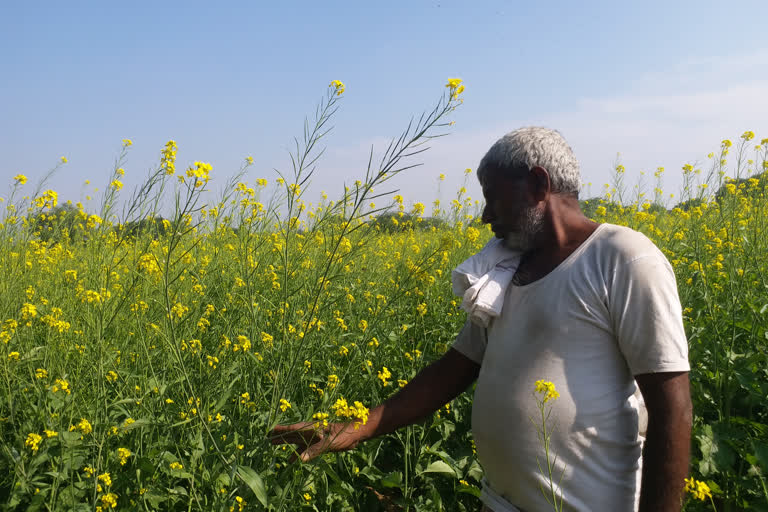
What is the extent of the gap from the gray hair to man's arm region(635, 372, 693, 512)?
56 centimetres

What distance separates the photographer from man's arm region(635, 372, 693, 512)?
1.20 metres

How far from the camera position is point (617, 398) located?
136cm

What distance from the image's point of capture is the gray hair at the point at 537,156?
1.47 m

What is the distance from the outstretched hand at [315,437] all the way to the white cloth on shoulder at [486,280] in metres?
0.48

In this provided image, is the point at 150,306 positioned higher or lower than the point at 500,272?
lower

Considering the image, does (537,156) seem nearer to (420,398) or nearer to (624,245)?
(624,245)

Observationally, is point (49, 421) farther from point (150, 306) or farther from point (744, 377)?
point (744, 377)

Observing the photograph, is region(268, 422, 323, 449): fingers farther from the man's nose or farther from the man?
the man's nose

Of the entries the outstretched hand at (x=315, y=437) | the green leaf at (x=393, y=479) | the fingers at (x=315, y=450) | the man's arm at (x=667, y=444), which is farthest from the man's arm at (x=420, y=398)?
the man's arm at (x=667, y=444)

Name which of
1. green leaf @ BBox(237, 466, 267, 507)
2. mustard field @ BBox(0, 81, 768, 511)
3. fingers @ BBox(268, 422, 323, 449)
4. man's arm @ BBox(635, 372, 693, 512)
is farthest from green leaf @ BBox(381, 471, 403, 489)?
green leaf @ BBox(237, 466, 267, 507)

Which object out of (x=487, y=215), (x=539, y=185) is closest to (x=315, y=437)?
(x=487, y=215)

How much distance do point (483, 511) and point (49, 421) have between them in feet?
4.29

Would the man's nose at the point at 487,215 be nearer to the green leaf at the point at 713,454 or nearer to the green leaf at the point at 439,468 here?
the green leaf at the point at 439,468

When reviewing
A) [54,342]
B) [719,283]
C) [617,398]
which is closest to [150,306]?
[54,342]
